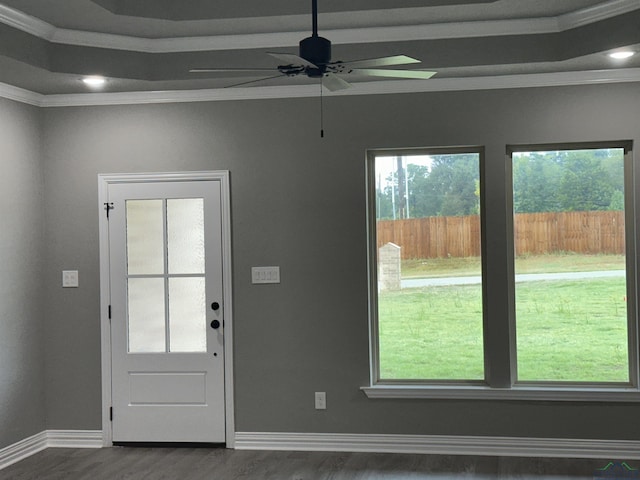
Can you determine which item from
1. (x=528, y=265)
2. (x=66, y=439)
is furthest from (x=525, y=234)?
(x=66, y=439)

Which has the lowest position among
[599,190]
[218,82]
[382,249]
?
[382,249]

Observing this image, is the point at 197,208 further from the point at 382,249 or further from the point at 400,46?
the point at 400,46

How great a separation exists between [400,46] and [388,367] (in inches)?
81.9

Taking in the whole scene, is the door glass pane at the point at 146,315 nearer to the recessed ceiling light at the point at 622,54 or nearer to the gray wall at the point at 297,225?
the gray wall at the point at 297,225

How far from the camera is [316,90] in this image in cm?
522

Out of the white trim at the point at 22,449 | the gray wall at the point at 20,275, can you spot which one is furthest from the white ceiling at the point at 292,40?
the white trim at the point at 22,449

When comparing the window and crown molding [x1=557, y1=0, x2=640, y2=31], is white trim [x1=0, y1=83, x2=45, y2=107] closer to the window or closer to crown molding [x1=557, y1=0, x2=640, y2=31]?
the window

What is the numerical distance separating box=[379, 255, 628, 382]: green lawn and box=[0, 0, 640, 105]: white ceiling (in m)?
1.28

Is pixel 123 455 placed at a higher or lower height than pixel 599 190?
lower

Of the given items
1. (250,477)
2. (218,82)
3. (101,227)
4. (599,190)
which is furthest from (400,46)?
(250,477)

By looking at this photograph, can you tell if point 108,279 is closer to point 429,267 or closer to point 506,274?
point 429,267

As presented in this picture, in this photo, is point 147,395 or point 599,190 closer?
point 599,190

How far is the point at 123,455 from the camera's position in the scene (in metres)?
5.15

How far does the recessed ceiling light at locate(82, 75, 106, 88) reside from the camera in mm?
4840
